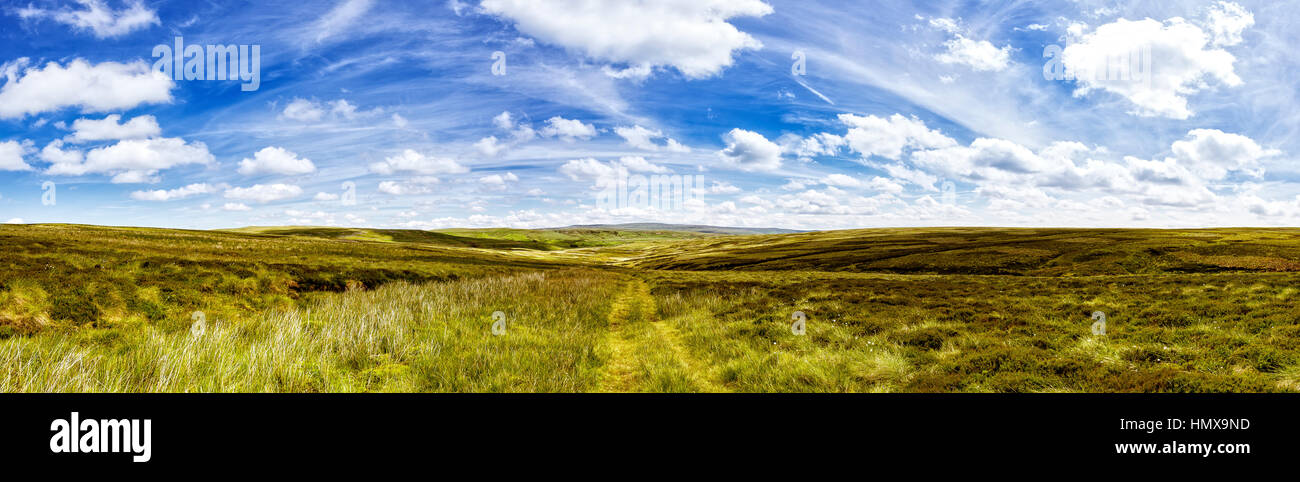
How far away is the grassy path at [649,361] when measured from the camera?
9.32 metres

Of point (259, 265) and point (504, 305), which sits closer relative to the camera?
point (504, 305)

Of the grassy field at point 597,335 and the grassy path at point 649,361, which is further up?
the grassy field at point 597,335

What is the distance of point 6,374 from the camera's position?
21.3ft

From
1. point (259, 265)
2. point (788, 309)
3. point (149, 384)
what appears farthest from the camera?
point (259, 265)

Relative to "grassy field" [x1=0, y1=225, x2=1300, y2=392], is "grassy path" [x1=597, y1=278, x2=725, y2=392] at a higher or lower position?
lower

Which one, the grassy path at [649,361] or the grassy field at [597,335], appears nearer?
the grassy field at [597,335]

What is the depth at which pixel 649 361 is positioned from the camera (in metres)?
11.4

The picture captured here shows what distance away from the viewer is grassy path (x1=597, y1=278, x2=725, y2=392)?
9.32 meters
